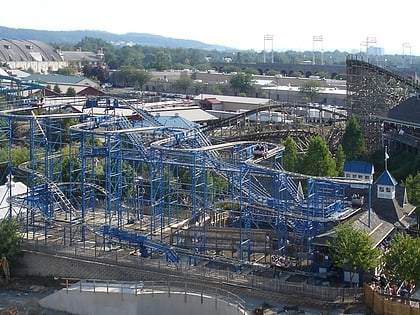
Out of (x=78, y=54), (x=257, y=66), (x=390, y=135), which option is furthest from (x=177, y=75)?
(x=390, y=135)

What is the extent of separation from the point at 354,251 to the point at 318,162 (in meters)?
13.6

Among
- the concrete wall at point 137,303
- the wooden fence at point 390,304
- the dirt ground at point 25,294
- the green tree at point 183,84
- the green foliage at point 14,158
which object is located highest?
the green tree at point 183,84

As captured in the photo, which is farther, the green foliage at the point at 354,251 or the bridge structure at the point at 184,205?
the bridge structure at the point at 184,205

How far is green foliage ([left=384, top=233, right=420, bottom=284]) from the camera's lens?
20.0 metres

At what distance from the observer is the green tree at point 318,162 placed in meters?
33.9

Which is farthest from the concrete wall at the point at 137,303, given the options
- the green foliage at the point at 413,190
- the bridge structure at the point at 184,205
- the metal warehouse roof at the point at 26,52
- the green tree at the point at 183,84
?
the metal warehouse roof at the point at 26,52

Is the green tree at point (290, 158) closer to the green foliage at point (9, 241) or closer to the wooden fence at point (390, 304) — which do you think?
the green foliage at point (9, 241)

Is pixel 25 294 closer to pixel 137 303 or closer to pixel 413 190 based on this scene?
pixel 137 303

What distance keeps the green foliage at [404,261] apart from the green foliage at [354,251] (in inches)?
22.7

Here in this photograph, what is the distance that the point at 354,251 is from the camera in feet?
68.2

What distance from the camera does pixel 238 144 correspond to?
87.0ft

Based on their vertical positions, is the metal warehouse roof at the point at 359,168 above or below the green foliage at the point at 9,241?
above

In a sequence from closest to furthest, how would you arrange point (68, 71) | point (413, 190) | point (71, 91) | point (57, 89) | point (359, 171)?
point (359, 171)
point (413, 190)
point (71, 91)
point (57, 89)
point (68, 71)

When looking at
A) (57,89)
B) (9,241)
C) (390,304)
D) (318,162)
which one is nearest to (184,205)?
(9,241)
